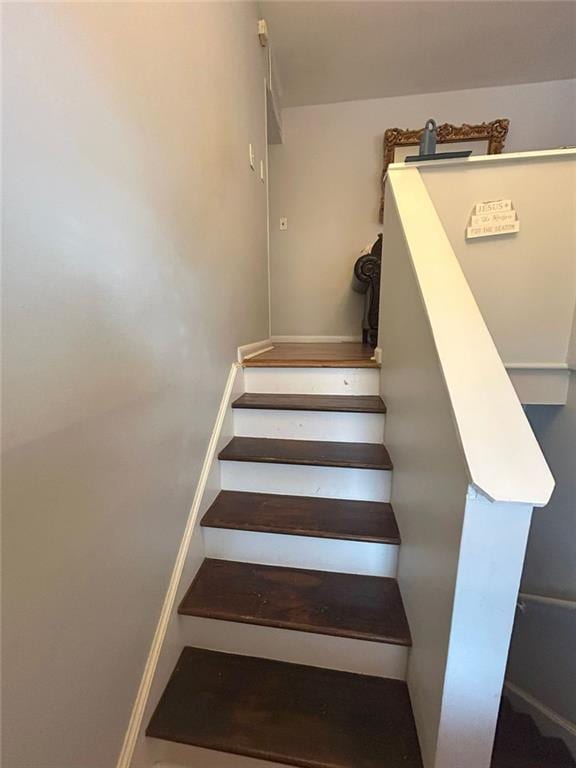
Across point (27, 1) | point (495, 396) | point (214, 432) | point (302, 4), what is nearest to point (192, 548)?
point (214, 432)

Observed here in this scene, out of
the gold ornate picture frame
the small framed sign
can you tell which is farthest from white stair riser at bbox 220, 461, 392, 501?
the gold ornate picture frame

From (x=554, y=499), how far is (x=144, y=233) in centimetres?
233

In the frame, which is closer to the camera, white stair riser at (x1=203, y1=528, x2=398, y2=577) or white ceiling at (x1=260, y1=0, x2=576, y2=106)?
white stair riser at (x1=203, y1=528, x2=398, y2=577)

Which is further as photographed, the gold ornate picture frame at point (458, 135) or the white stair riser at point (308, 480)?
the gold ornate picture frame at point (458, 135)

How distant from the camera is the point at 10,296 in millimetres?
579

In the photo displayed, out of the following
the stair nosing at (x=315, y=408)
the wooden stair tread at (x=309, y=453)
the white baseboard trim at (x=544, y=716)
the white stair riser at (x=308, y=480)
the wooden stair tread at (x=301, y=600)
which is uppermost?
the stair nosing at (x=315, y=408)

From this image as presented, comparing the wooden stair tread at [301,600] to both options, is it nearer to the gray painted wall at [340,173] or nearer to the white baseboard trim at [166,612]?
the white baseboard trim at [166,612]

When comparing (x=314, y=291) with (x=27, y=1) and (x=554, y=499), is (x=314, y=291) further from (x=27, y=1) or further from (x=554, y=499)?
(x=27, y=1)

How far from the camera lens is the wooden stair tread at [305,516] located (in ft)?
4.12

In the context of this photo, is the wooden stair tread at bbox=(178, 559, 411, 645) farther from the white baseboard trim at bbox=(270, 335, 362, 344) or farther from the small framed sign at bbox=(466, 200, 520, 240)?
the white baseboard trim at bbox=(270, 335, 362, 344)

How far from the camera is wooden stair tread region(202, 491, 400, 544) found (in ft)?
4.12

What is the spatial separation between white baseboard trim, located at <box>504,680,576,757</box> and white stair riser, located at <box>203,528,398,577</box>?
113cm

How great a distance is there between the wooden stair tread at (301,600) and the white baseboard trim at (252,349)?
1.03 meters

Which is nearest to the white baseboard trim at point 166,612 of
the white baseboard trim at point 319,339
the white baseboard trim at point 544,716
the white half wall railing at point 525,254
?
the white half wall railing at point 525,254
